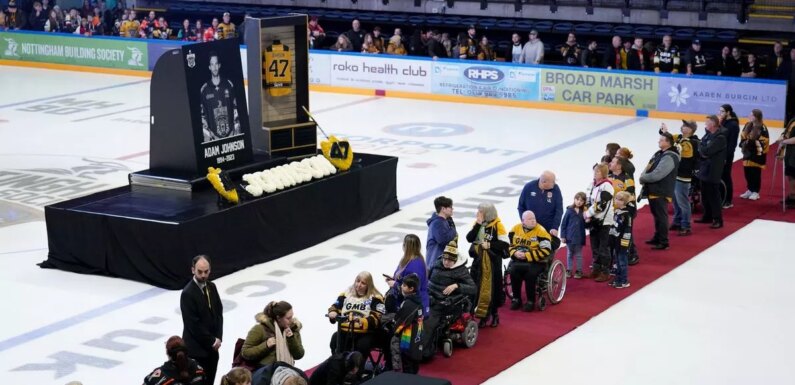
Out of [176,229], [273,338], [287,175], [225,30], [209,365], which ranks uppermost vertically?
[225,30]

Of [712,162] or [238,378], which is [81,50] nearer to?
[712,162]

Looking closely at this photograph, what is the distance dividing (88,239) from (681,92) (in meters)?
14.6

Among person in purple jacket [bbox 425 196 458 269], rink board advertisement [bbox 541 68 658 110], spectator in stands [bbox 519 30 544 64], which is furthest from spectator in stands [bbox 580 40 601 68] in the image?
person in purple jacket [bbox 425 196 458 269]

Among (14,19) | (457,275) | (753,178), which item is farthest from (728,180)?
(14,19)

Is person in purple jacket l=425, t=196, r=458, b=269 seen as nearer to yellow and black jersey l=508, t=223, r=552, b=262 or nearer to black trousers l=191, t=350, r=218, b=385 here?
yellow and black jersey l=508, t=223, r=552, b=262

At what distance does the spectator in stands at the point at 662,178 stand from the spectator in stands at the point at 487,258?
3.44m

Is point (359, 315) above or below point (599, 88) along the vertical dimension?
below

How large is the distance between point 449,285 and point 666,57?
52.8 feet

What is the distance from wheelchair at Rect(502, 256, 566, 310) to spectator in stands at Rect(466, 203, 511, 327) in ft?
2.03

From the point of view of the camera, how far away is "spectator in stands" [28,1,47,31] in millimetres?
35000

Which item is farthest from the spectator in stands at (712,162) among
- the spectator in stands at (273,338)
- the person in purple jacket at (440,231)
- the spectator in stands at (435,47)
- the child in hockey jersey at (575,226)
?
the spectator in stands at (435,47)

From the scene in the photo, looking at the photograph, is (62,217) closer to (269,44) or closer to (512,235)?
(269,44)

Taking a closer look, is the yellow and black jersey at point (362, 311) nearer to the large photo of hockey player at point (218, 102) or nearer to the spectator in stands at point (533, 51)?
the large photo of hockey player at point (218, 102)

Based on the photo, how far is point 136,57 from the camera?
1253 inches
